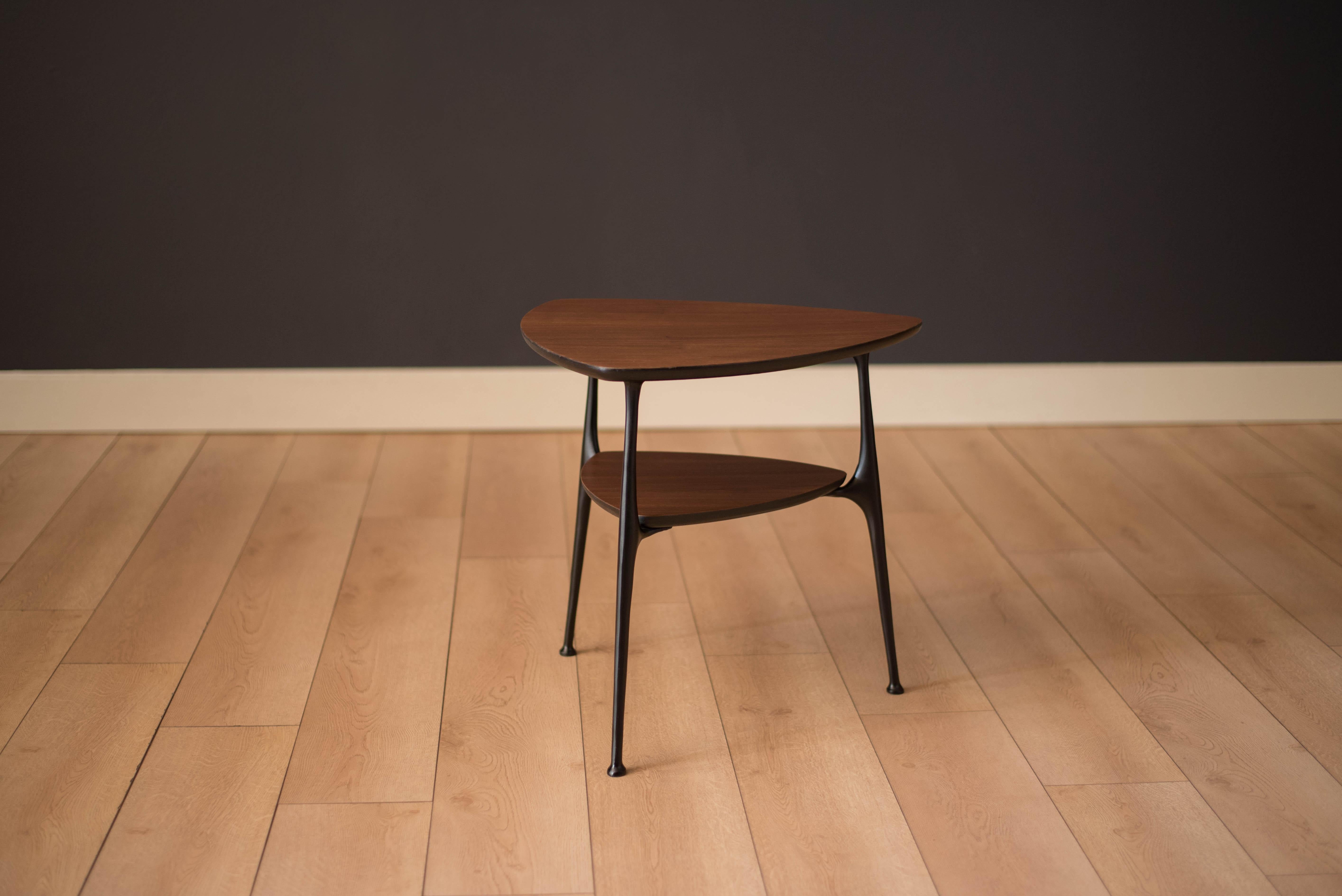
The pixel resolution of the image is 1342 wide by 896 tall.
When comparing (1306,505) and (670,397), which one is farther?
(670,397)

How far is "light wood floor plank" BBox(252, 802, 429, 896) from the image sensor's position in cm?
141

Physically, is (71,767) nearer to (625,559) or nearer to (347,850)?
(347,850)

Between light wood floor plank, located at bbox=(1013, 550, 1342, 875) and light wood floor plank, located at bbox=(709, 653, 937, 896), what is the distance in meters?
0.48

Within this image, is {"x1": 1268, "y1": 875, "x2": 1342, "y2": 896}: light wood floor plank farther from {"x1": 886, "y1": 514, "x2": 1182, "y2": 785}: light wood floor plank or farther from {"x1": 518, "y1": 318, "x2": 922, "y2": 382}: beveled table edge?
{"x1": 518, "y1": 318, "x2": 922, "y2": 382}: beveled table edge

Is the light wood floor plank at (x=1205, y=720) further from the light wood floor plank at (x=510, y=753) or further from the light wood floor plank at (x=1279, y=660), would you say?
the light wood floor plank at (x=510, y=753)

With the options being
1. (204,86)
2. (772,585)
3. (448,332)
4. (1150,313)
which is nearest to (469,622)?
(772,585)

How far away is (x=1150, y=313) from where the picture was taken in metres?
3.14

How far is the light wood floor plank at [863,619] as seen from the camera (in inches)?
A: 73.7

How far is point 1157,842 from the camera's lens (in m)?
1.52

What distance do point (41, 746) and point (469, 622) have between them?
71 centimetres

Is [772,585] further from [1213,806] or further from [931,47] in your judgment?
[931,47]

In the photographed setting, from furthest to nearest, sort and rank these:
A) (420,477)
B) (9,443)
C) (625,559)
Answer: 1. (9,443)
2. (420,477)
3. (625,559)

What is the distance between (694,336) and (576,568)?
0.48 metres

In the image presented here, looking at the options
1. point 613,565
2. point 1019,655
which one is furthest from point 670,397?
point 1019,655
